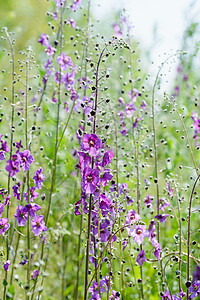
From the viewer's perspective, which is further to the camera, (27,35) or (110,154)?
(27,35)

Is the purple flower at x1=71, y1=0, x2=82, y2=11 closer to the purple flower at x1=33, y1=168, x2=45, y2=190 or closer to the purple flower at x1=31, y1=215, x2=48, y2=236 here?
the purple flower at x1=33, y1=168, x2=45, y2=190

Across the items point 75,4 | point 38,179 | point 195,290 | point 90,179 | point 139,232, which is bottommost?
point 195,290

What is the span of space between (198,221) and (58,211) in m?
1.42

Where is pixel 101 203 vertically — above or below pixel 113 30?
below

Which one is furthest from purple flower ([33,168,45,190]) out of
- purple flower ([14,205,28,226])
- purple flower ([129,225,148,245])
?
purple flower ([129,225,148,245])

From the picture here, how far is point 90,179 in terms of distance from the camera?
4.85 ft

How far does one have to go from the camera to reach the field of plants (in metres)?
1.62

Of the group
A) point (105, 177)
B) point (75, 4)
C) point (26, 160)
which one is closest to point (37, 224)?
point (26, 160)

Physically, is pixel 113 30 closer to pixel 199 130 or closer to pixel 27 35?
pixel 199 130

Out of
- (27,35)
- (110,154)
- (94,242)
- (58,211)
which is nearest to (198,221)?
(58,211)

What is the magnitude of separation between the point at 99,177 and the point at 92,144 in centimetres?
14

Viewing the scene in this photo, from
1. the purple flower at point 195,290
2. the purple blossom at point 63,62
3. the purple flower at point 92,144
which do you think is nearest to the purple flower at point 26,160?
the purple flower at point 92,144

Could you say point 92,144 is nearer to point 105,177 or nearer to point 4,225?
point 105,177

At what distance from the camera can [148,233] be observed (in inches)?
68.6
